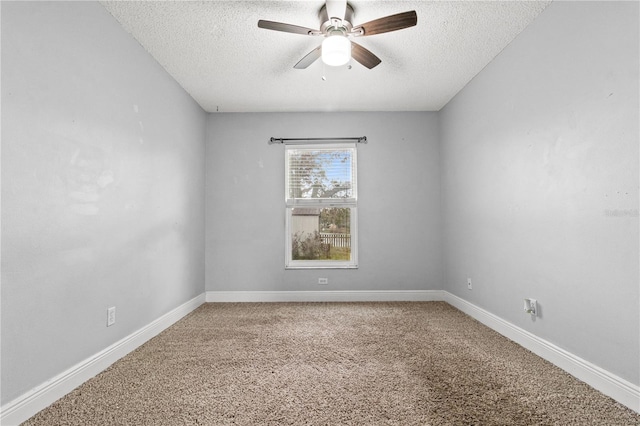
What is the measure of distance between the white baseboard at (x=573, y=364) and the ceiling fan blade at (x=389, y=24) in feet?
7.68

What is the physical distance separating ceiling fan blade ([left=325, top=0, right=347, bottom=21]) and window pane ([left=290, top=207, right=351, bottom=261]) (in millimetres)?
2420

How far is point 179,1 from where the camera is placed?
2.13m

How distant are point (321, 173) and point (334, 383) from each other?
2779 millimetres

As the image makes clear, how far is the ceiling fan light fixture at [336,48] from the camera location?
7.23 ft

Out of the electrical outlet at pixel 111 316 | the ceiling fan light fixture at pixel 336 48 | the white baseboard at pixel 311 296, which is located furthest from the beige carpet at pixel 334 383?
the ceiling fan light fixture at pixel 336 48

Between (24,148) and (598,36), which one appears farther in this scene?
(598,36)

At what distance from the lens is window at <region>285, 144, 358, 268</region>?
416cm

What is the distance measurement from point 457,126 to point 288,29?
2387 millimetres

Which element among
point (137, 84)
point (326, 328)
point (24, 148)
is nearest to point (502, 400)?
point (326, 328)

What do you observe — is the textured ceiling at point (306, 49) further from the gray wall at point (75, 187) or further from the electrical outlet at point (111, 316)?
the electrical outlet at point (111, 316)

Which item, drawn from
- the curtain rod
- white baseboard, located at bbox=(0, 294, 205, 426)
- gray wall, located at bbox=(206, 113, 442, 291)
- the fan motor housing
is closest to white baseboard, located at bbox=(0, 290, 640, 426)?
white baseboard, located at bbox=(0, 294, 205, 426)

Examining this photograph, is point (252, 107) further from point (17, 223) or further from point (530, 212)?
point (530, 212)

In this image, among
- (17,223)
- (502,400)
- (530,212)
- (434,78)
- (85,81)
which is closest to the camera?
(17,223)

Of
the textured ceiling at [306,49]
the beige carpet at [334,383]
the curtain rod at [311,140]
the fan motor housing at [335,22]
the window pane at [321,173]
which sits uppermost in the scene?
the textured ceiling at [306,49]
